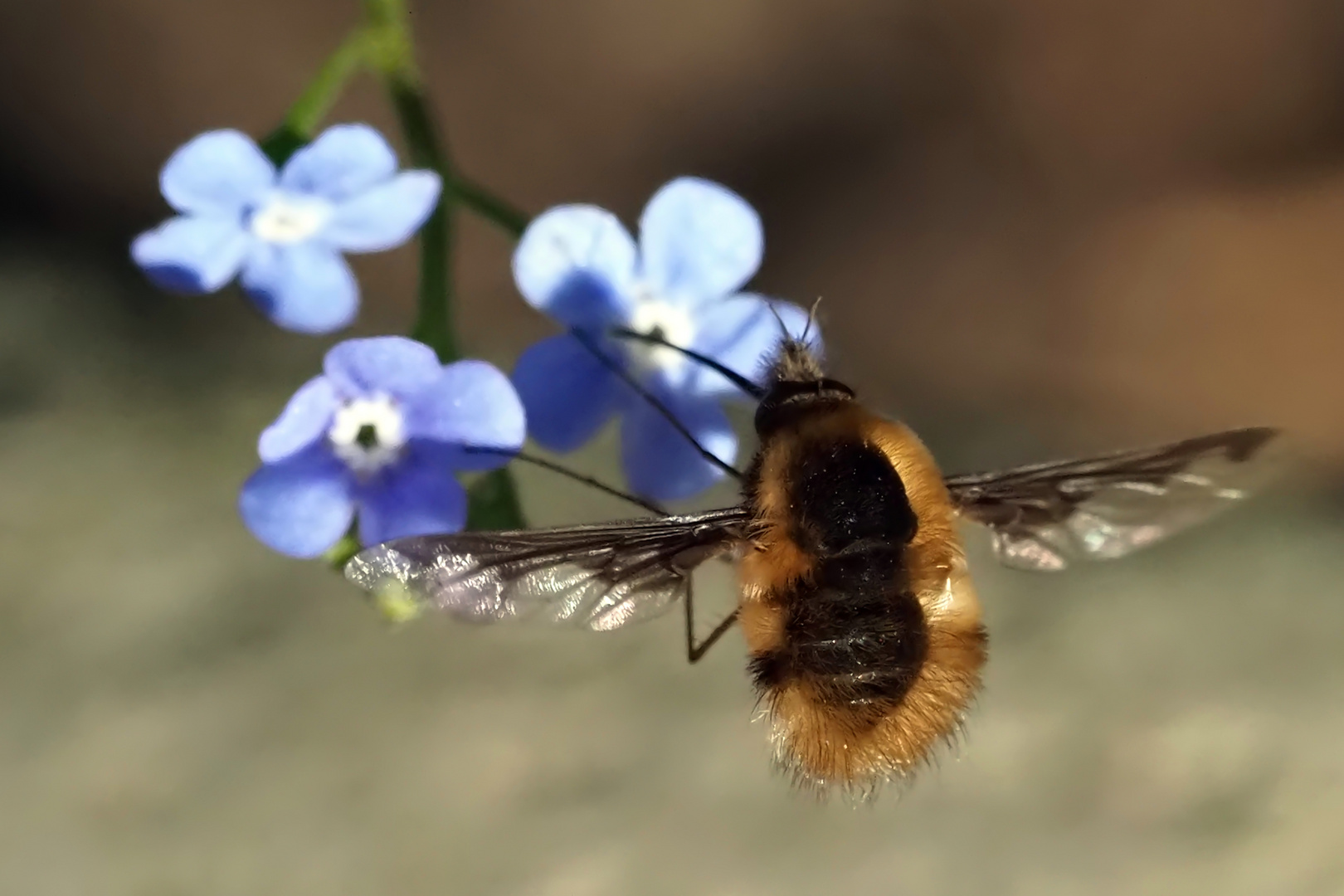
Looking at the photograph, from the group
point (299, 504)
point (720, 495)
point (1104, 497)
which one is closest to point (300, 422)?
point (299, 504)

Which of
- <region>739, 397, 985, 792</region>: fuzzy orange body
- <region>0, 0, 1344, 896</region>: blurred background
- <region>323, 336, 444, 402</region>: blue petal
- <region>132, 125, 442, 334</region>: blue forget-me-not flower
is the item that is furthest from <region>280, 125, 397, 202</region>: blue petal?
<region>0, 0, 1344, 896</region>: blurred background

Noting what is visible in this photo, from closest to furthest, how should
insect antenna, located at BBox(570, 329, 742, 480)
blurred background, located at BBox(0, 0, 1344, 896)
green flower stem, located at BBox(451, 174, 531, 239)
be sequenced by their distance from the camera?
insect antenna, located at BBox(570, 329, 742, 480), green flower stem, located at BBox(451, 174, 531, 239), blurred background, located at BBox(0, 0, 1344, 896)

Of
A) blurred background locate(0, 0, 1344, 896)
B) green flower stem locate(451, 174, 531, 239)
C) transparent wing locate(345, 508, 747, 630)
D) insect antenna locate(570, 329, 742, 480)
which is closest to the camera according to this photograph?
transparent wing locate(345, 508, 747, 630)

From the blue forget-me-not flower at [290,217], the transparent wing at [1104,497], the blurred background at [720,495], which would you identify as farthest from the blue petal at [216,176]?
the blurred background at [720,495]

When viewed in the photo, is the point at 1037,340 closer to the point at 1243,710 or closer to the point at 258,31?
the point at 1243,710

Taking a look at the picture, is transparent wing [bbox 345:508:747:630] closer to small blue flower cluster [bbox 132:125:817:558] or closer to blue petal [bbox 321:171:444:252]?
small blue flower cluster [bbox 132:125:817:558]

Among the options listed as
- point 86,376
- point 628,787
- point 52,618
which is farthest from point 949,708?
point 86,376

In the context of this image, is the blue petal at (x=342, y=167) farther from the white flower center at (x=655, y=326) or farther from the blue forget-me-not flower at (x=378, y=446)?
the white flower center at (x=655, y=326)

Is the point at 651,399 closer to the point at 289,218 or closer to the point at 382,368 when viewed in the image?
the point at 382,368
